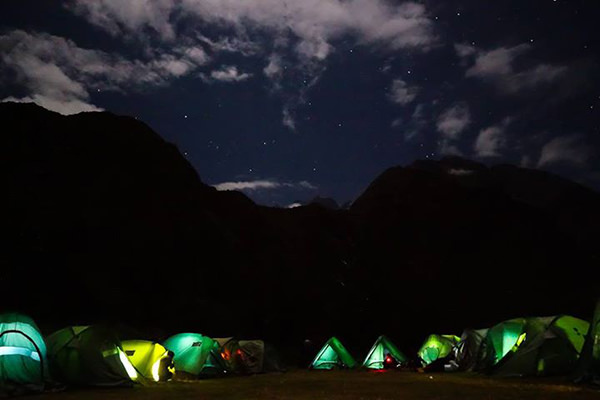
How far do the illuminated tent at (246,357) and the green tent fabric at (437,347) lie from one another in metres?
9.49

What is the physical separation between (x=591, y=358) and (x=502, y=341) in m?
6.55

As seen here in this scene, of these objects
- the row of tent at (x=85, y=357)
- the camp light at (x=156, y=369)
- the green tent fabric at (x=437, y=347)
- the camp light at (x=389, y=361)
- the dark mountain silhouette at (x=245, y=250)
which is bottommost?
the camp light at (x=389, y=361)

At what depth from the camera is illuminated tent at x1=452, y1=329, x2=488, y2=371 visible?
69.1 ft

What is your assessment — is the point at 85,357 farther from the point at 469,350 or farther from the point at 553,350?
the point at 469,350

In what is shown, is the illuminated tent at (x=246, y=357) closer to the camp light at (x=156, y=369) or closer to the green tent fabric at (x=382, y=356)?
the camp light at (x=156, y=369)

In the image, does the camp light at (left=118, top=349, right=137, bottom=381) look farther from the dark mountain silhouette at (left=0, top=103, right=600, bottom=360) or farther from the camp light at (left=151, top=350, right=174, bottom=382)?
the dark mountain silhouette at (left=0, top=103, right=600, bottom=360)

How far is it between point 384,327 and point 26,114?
4457cm

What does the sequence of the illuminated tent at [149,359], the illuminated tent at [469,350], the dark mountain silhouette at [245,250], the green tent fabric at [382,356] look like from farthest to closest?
1. the dark mountain silhouette at [245,250]
2. the green tent fabric at [382,356]
3. the illuminated tent at [469,350]
4. the illuminated tent at [149,359]

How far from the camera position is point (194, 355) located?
A: 1886 cm

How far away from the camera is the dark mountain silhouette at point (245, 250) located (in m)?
39.3

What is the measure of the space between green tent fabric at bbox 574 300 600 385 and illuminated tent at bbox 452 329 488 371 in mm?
8024

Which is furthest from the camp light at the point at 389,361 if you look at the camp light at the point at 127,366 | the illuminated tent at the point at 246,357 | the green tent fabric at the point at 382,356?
the camp light at the point at 127,366

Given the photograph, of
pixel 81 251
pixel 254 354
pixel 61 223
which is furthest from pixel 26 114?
pixel 254 354

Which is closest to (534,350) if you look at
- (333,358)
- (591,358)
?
(591,358)
